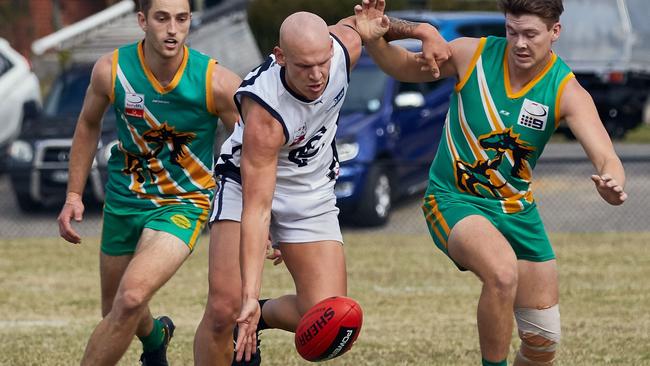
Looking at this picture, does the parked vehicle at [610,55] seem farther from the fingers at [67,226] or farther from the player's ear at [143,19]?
the fingers at [67,226]

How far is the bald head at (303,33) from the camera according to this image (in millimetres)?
5426

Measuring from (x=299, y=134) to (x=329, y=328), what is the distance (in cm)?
91

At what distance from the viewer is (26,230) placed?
1373 centimetres

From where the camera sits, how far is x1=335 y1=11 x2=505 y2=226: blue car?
43.7 ft

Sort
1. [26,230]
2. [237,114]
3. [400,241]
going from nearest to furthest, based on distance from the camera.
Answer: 1. [237,114]
2. [400,241]
3. [26,230]

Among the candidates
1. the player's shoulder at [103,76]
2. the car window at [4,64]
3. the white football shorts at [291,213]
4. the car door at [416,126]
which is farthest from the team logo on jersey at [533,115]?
the car window at [4,64]

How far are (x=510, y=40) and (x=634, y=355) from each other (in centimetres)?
248

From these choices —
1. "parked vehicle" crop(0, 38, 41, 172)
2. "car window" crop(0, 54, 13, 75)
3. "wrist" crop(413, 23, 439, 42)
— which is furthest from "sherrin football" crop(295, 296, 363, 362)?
"car window" crop(0, 54, 13, 75)

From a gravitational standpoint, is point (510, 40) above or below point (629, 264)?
above

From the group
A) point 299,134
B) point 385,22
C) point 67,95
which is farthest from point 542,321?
point 67,95

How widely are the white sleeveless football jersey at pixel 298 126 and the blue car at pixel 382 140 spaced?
7.02 meters

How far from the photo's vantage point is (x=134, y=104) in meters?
6.43

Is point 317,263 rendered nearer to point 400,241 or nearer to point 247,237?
point 247,237

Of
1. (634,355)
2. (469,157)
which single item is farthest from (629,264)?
(469,157)
